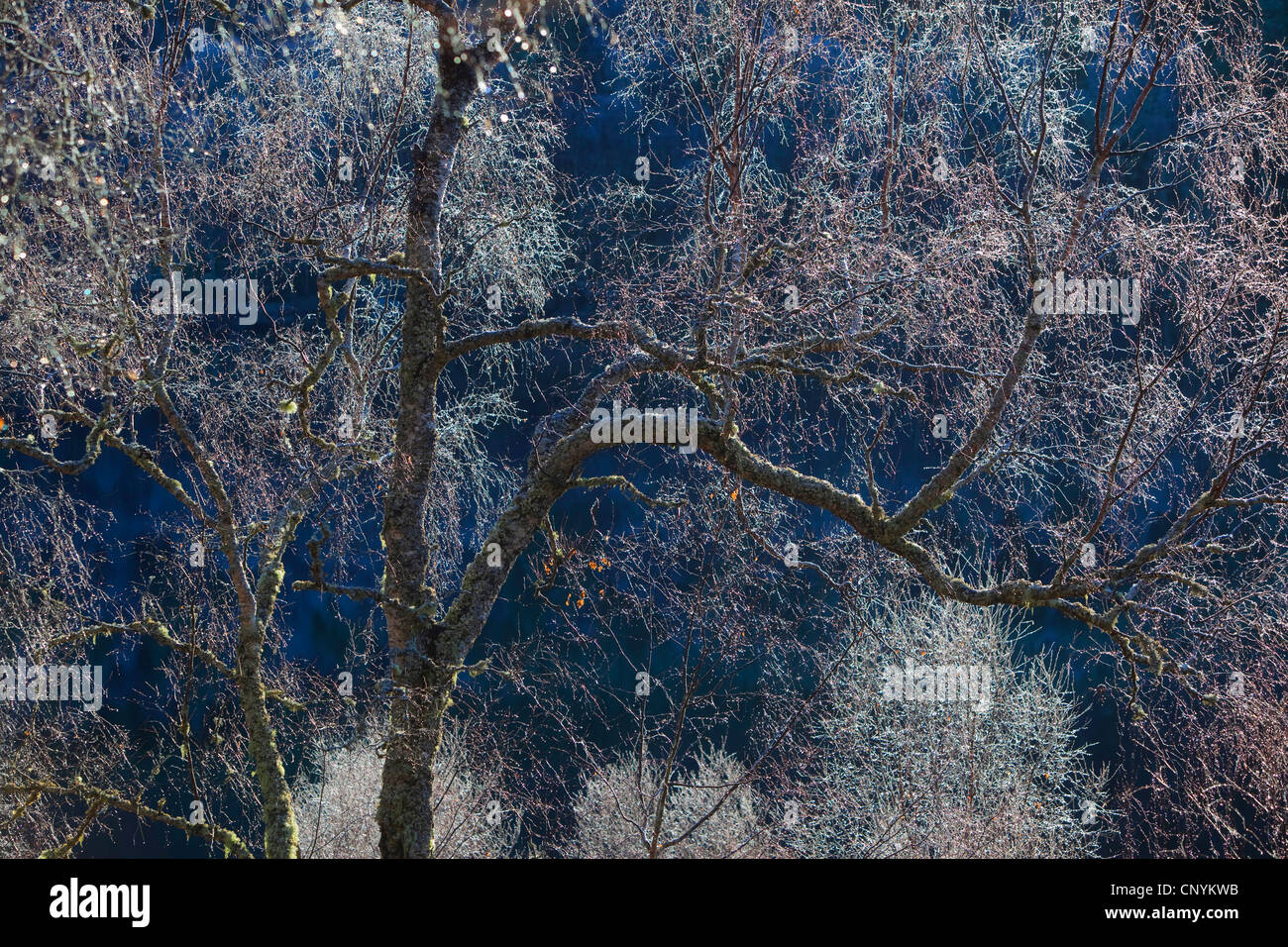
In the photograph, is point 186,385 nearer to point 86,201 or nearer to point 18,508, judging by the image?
point 18,508

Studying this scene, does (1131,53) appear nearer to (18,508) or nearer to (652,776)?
(18,508)

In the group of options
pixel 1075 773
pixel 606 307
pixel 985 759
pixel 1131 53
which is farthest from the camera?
pixel 1075 773

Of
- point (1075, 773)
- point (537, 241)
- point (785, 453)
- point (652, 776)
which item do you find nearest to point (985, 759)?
point (1075, 773)

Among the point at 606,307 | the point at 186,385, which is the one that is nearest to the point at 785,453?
the point at 606,307

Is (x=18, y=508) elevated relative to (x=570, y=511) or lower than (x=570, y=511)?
elevated

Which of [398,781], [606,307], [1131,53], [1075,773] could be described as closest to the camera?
[1131,53]
